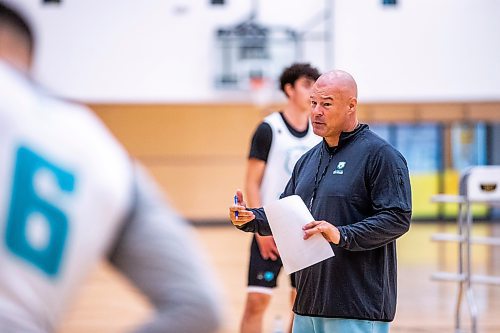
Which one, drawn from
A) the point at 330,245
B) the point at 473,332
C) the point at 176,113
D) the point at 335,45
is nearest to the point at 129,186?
the point at 330,245

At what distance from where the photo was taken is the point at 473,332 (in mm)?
7227

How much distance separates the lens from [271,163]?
19.5 ft

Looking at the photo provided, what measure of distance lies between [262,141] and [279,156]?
0.15 metres

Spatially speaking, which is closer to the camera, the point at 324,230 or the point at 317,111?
the point at 324,230

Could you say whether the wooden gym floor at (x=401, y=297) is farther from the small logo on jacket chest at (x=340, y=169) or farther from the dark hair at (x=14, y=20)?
the dark hair at (x=14, y=20)

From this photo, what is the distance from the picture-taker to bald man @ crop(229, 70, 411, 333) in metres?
3.85

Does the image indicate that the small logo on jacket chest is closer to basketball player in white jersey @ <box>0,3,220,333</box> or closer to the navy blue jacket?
the navy blue jacket

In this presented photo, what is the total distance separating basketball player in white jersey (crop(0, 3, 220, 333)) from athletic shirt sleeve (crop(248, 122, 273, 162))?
439 cm

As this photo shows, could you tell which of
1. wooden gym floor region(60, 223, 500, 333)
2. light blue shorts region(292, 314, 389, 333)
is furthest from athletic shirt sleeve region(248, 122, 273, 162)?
light blue shorts region(292, 314, 389, 333)

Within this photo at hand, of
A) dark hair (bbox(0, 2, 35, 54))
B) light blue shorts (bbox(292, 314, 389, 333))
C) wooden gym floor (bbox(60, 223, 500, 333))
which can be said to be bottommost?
wooden gym floor (bbox(60, 223, 500, 333))

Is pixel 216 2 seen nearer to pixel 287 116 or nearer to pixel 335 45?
pixel 335 45

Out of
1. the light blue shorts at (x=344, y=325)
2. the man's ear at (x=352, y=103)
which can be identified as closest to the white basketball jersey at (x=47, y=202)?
the light blue shorts at (x=344, y=325)

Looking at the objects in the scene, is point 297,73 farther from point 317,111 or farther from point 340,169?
point 340,169

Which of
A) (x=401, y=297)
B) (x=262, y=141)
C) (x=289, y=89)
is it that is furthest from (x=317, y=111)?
(x=401, y=297)
